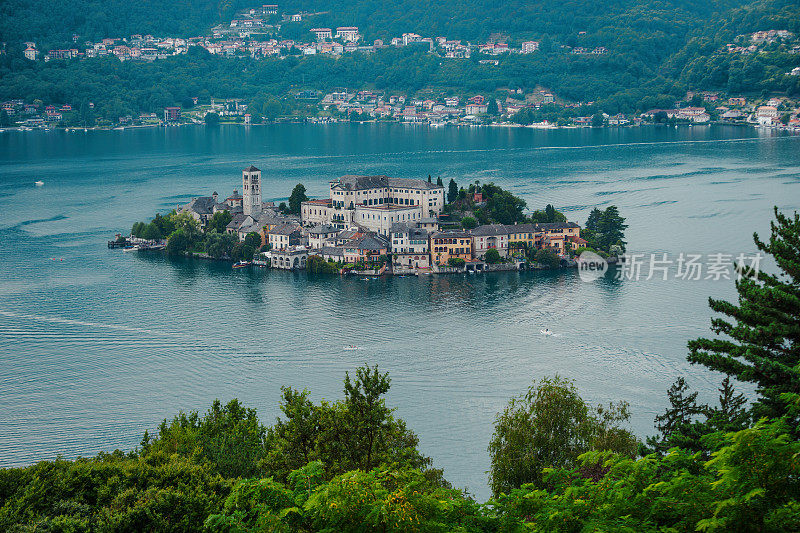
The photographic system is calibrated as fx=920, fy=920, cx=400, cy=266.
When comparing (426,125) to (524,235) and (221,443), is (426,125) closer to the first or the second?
(524,235)

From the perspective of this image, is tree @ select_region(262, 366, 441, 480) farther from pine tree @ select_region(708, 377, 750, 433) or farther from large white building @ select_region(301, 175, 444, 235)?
large white building @ select_region(301, 175, 444, 235)

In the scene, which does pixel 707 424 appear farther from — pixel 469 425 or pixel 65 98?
pixel 65 98

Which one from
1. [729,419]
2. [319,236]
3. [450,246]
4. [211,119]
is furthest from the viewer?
[211,119]

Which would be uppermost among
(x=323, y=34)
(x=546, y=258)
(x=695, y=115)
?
(x=323, y=34)

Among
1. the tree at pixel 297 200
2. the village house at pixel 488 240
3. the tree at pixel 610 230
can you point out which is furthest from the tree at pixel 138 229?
the tree at pixel 610 230

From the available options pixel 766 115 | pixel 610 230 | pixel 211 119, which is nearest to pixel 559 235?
pixel 610 230

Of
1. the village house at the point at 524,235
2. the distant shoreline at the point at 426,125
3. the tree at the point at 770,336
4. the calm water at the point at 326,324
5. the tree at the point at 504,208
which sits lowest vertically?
the calm water at the point at 326,324

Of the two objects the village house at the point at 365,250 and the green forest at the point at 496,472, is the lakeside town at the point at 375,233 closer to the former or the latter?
the village house at the point at 365,250
